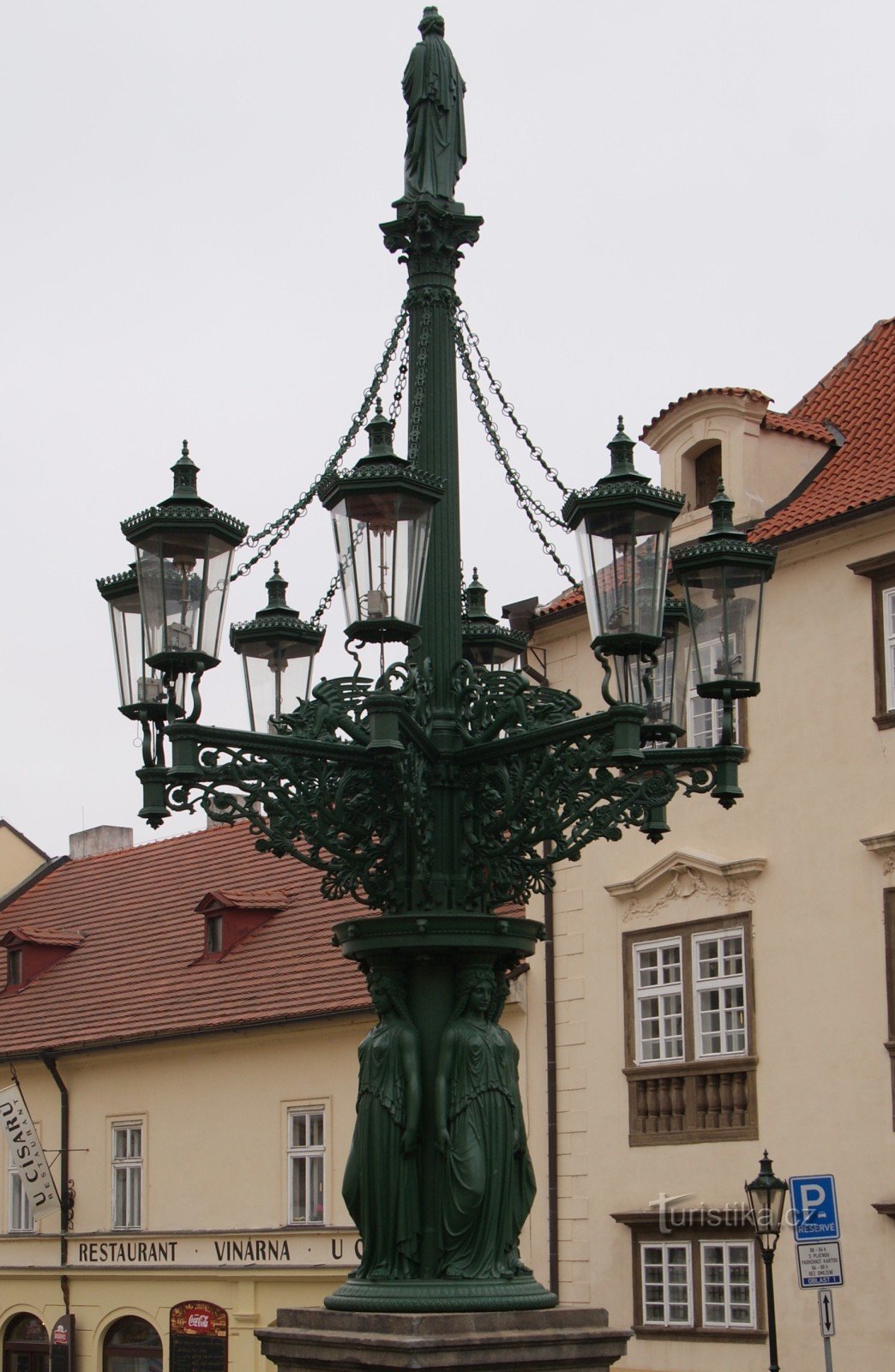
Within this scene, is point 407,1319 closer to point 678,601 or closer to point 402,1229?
point 402,1229

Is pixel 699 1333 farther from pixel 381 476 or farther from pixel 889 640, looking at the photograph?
pixel 381 476

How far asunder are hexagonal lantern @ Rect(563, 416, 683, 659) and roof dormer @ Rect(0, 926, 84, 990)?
28.0 meters

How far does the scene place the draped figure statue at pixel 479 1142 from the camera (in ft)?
26.2

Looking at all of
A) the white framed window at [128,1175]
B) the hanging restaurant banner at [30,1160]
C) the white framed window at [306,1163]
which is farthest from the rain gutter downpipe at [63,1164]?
the white framed window at [306,1163]

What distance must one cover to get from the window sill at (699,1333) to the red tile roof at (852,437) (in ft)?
25.5

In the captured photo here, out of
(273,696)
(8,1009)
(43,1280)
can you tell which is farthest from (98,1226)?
(273,696)

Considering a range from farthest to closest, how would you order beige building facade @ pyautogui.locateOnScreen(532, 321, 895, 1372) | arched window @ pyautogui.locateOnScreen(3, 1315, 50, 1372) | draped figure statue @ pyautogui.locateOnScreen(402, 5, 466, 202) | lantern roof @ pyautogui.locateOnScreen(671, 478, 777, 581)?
arched window @ pyautogui.locateOnScreen(3, 1315, 50, 1372) → beige building facade @ pyautogui.locateOnScreen(532, 321, 895, 1372) → draped figure statue @ pyautogui.locateOnScreen(402, 5, 466, 202) → lantern roof @ pyautogui.locateOnScreen(671, 478, 777, 581)

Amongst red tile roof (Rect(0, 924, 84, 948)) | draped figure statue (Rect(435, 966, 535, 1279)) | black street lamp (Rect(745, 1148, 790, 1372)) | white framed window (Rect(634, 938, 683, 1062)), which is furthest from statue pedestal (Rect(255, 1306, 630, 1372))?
red tile roof (Rect(0, 924, 84, 948))

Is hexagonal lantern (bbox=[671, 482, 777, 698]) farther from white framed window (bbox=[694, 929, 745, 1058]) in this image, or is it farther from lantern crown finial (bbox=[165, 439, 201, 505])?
white framed window (bbox=[694, 929, 745, 1058])

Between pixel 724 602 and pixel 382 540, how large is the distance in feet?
5.82

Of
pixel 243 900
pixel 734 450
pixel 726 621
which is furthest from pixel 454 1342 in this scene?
pixel 243 900

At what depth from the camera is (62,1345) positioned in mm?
31000

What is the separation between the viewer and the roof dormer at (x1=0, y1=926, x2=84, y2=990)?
35.2 metres

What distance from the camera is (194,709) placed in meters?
8.16
